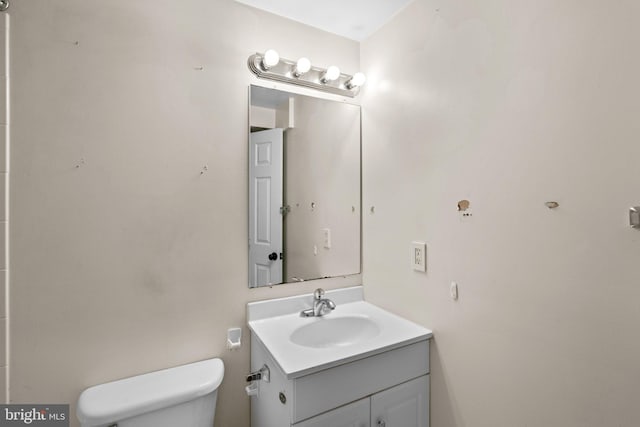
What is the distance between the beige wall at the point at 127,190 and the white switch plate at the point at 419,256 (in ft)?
2.34

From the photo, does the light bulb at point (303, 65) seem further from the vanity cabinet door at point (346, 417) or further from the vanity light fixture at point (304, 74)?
the vanity cabinet door at point (346, 417)

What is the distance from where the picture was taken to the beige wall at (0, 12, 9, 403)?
98cm

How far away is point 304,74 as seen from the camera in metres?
1.50

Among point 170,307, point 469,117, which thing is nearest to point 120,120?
point 170,307

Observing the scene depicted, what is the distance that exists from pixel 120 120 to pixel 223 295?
0.83 meters

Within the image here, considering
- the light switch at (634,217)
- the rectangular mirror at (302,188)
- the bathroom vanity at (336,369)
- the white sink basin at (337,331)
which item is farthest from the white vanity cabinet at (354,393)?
the light switch at (634,217)

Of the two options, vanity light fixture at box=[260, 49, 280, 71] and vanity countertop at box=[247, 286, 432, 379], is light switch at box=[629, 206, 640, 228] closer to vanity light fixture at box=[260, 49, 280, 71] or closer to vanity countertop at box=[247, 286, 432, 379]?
vanity countertop at box=[247, 286, 432, 379]

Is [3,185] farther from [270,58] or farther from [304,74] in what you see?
[304,74]

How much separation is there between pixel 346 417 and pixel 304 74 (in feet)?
4.96

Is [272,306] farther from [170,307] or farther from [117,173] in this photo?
[117,173]

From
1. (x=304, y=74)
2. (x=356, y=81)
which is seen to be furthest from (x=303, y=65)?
(x=356, y=81)

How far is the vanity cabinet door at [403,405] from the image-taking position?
111cm

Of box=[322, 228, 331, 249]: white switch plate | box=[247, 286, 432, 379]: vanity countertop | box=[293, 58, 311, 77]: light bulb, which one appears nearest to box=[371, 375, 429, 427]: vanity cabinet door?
box=[247, 286, 432, 379]: vanity countertop

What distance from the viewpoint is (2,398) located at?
0.99 m
